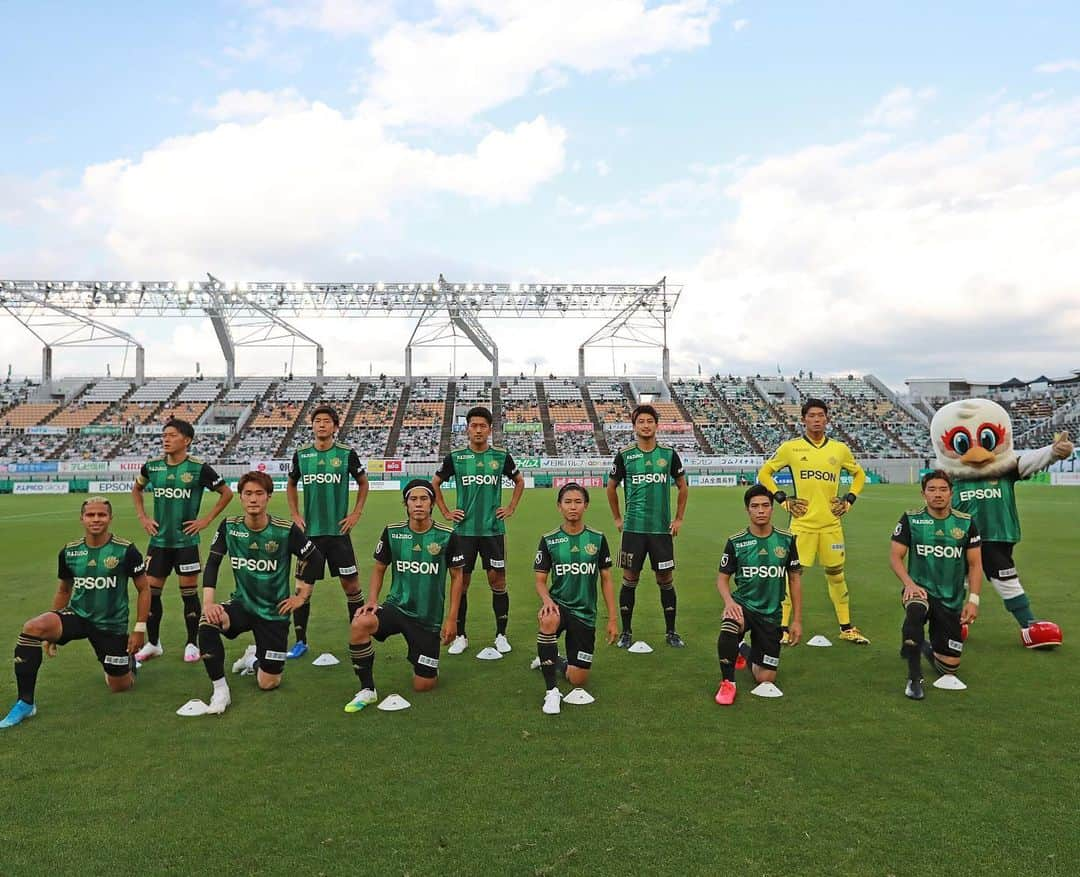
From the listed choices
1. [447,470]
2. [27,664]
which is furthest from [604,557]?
[27,664]

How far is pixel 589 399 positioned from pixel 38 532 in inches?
1613

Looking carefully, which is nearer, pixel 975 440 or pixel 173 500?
pixel 173 500

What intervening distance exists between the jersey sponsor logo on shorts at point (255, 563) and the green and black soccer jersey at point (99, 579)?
0.79 m

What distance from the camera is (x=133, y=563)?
544 cm

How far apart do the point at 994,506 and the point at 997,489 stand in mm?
159

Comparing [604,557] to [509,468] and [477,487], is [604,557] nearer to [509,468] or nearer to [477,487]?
[477,487]

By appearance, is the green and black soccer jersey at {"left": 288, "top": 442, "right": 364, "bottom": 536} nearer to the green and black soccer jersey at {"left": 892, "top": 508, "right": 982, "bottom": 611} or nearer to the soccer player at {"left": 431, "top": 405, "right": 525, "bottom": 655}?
the soccer player at {"left": 431, "top": 405, "right": 525, "bottom": 655}

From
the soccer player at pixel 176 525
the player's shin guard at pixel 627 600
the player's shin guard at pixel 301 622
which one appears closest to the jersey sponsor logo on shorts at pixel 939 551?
the player's shin guard at pixel 627 600

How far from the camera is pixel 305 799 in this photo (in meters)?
3.65

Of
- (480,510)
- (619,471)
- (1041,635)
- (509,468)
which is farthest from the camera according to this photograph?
(509,468)

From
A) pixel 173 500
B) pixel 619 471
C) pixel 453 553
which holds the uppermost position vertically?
pixel 619 471

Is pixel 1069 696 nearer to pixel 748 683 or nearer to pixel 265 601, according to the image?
pixel 748 683

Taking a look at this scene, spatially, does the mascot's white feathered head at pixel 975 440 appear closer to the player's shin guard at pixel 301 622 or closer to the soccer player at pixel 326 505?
the soccer player at pixel 326 505

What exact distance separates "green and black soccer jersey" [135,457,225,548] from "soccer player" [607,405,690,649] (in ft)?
12.5
